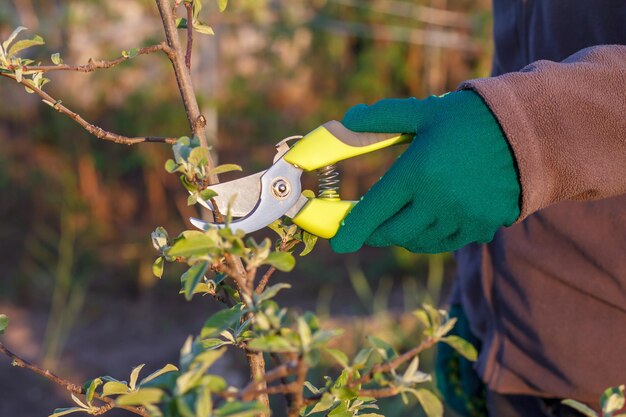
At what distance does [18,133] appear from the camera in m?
A: 6.08

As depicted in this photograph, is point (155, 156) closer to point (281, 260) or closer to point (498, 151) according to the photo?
point (498, 151)

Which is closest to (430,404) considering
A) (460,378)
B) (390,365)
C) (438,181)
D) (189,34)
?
(390,365)

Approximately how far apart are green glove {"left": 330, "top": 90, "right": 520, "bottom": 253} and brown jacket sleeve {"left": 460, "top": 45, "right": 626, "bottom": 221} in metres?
0.03

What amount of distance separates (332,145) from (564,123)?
361mm

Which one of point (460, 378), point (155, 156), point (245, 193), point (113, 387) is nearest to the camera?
point (113, 387)

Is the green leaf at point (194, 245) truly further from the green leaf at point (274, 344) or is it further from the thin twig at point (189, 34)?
the thin twig at point (189, 34)

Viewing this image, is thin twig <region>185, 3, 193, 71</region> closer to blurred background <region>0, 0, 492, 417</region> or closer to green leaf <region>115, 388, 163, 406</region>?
green leaf <region>115, 388, 163, 406</region>

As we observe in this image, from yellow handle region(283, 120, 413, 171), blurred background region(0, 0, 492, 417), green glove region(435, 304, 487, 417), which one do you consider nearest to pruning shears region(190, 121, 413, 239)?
yellow handle region(283, 120, 413, 171)

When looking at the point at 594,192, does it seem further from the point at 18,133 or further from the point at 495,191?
the point at 18,133

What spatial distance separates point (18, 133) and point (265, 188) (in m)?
5.43

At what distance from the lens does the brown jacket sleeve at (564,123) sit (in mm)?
1098

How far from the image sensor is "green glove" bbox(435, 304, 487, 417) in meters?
1.88

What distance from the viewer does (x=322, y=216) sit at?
47.6 inches

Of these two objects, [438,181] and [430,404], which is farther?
[438,181]
